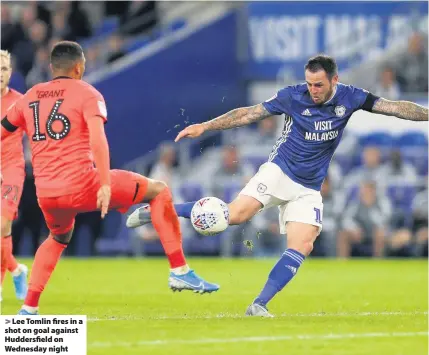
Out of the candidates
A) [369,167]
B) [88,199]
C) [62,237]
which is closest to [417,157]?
[369,167]

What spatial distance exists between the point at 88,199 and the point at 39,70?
12.9 meters

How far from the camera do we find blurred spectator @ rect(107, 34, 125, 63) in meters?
24.4

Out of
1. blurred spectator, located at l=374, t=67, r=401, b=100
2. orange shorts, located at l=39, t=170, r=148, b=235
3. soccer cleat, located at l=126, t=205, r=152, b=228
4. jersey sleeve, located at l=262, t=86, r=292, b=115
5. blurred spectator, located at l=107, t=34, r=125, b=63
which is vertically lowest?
soccer cleat, located at l=126, t=205, r=152, b=228

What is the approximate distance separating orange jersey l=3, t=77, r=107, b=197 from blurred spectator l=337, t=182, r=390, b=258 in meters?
10.8

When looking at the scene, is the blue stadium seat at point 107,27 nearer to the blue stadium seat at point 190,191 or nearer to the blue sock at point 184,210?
the blue stadium seat at point 190,191

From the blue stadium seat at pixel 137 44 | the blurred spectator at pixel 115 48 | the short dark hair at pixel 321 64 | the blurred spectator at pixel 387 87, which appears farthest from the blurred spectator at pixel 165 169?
the short dark hair at pixel 321 64

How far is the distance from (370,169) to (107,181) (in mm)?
11719

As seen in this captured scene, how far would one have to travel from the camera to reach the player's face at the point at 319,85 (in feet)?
36.5

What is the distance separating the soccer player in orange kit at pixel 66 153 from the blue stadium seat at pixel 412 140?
1224cm

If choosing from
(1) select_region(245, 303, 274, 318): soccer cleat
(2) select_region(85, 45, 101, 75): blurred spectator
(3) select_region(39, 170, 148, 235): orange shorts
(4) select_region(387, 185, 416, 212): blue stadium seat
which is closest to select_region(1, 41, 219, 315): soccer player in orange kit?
(3) select_region(39, 170, 148, 235): orange shorts

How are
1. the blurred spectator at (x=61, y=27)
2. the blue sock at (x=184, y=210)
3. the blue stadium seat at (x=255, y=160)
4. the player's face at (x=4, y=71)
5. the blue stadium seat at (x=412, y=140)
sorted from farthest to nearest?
the blurred spectator at (x=61, y=27) < the blue stadium seat at (x=412, y=140) < the blue stadium seat at (x=255, y=160) < the player's face at (x=4, y=71) < the blue sock at (x=184, y=210)

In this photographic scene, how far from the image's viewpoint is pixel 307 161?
450 inches

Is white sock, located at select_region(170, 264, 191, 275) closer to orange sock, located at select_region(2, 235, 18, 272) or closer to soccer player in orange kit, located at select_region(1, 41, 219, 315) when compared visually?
soccer player in orange kit, located at select_region(1, 41, 219, 315)

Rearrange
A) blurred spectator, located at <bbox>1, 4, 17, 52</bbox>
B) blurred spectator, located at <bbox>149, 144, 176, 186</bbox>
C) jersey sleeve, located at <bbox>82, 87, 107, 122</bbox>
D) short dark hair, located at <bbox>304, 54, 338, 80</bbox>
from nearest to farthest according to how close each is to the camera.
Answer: jersey sleeve, located at <bbox>82, 87, 107, 122</bbox>
short dark hair, located at <bbox>304, 54, 338, 80</bbox>
blurred spectator, located at <bbox>149, 144, 176, 186</bbox>
blurred spectator, located at <bbox>1, 4, 17, 52</bbox>
